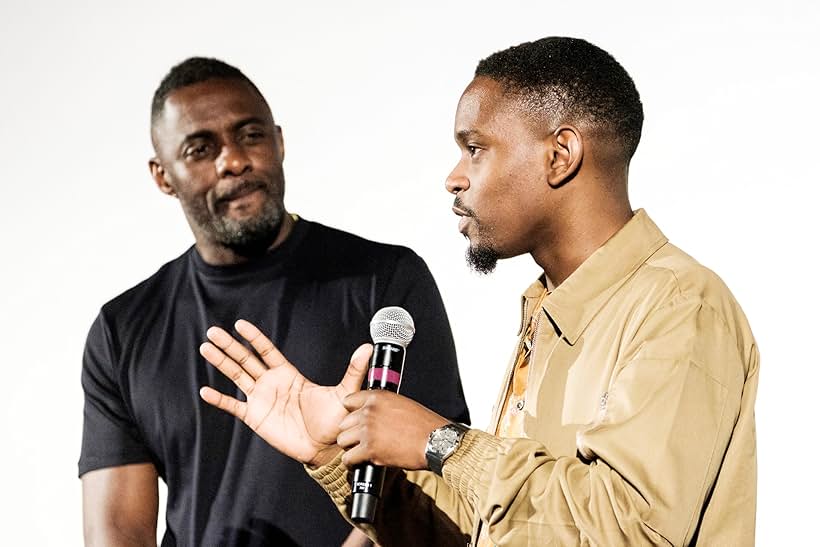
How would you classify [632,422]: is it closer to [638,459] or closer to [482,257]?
[638,459]

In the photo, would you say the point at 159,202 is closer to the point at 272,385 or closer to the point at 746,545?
the point at 272,385

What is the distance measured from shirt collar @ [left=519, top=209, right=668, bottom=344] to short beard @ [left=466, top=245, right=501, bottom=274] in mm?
128

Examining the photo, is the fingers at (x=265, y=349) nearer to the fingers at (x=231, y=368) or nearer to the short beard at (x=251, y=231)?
the fingers at (x=231, y=368)

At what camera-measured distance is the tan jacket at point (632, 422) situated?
65.5 inches

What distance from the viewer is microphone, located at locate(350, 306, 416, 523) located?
189 centimetres

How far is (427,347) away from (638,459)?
1.38 metres

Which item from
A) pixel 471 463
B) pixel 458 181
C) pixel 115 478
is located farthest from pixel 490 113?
pixel 115 478

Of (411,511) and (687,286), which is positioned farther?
(411,511)

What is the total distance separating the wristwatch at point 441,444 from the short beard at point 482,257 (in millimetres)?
374

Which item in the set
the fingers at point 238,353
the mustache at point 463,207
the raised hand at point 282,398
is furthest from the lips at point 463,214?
the fingers at point 238,353

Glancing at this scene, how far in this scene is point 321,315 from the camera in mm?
3064

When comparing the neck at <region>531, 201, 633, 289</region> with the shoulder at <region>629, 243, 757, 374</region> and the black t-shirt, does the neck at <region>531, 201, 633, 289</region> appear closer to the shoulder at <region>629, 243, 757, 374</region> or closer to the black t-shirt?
the shoulder at <region>629, 243, 757, 374</region>

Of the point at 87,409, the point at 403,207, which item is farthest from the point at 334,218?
the point at 87,409

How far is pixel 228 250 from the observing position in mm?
3238
